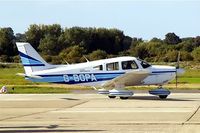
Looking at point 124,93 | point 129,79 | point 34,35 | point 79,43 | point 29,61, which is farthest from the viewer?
point 34,35

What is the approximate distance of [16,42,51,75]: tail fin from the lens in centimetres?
2977

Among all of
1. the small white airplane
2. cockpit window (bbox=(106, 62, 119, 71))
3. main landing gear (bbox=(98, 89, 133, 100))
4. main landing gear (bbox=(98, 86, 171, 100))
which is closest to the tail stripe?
the small white airplane

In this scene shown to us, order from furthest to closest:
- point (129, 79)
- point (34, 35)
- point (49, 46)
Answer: point (34, 35)
point (49, 46)
point (129, 79)

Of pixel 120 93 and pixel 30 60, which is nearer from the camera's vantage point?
pixel 120 93

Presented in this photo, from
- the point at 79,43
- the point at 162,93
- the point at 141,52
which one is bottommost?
the point at 162,93

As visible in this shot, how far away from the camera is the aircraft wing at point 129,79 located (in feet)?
92.2

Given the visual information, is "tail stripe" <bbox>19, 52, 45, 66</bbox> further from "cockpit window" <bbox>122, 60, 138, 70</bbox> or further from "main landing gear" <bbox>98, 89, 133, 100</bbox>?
"cockpit window" <bbox>122, 60, 138, 70</bbox>

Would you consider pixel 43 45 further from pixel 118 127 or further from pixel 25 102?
pixel 118 127

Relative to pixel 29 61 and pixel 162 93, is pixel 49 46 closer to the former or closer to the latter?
pixel 29 61

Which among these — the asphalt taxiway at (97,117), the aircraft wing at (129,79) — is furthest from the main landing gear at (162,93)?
the asphalt taxiway at (97,117)

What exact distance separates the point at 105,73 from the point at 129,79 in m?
1.42

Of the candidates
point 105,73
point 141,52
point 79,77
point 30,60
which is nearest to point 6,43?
point 141,52

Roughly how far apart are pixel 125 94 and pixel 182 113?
328 inches

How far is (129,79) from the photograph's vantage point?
28719 millimetres
